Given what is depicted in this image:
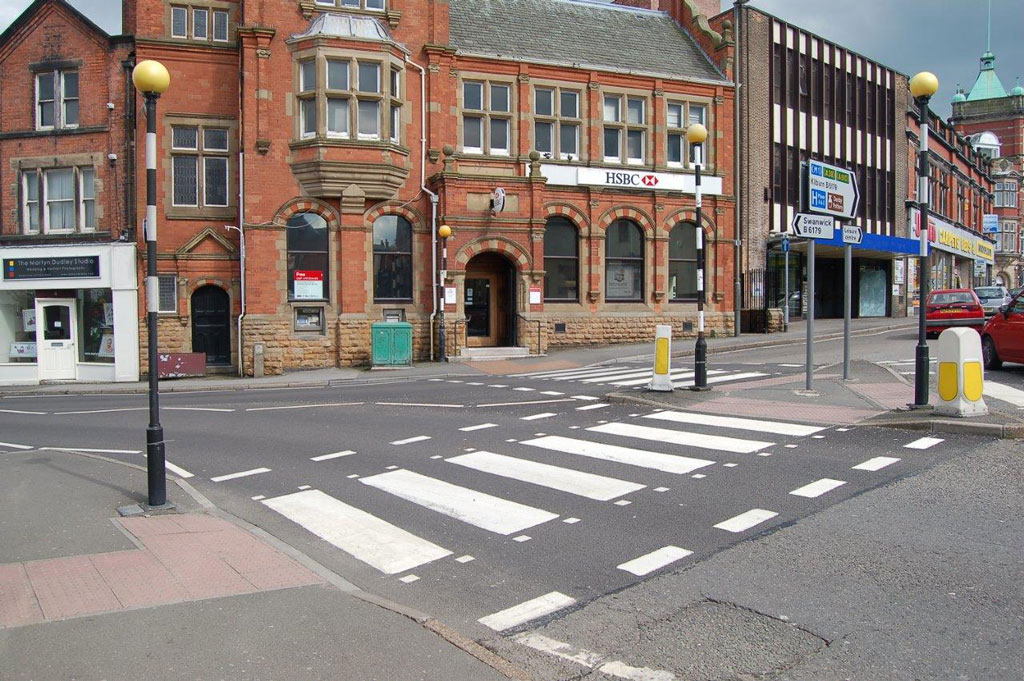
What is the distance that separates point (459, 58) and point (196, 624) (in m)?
22.6

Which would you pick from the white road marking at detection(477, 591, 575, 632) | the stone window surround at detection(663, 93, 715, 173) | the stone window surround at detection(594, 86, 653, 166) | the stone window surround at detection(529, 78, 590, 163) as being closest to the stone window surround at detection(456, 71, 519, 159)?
the stone window surround at detection(529, 78, 590, 163)

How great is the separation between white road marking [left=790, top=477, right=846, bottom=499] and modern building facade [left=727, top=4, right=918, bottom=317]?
69.7ft

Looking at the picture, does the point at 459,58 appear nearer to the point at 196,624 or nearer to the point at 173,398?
the point at 173,398

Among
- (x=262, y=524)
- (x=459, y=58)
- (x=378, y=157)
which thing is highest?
(x=459, y=58)

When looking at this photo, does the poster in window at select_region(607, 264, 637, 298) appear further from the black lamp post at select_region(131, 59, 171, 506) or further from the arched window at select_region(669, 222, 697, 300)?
the black lamp post at select_region(131, 59, 171, 506)

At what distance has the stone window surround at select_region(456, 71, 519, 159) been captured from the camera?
24.7 meters

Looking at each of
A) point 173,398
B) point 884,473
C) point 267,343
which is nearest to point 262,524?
point 884,473

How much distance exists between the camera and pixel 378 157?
22.6 m

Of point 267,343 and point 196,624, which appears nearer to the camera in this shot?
point 196,624

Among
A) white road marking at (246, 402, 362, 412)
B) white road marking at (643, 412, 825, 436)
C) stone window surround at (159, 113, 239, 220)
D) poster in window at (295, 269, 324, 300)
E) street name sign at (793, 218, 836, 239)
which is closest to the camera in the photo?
white road marking at (643, 412, 825, 436)

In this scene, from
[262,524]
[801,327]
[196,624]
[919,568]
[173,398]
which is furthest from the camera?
[801,327]

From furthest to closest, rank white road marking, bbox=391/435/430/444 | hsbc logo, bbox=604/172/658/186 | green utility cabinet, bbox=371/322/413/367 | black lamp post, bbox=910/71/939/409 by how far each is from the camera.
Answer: hsbc logo, bbox=604/172/658/186 → green utility cabinet, bbox=371/322/413/367 → black lamp post, bbox=910/71/939/409 → white road marking, bbox=391/435/430/444

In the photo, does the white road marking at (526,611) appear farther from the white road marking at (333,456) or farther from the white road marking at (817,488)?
the white road marking at (333,456)

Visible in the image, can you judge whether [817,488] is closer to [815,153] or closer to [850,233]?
[850,233]
